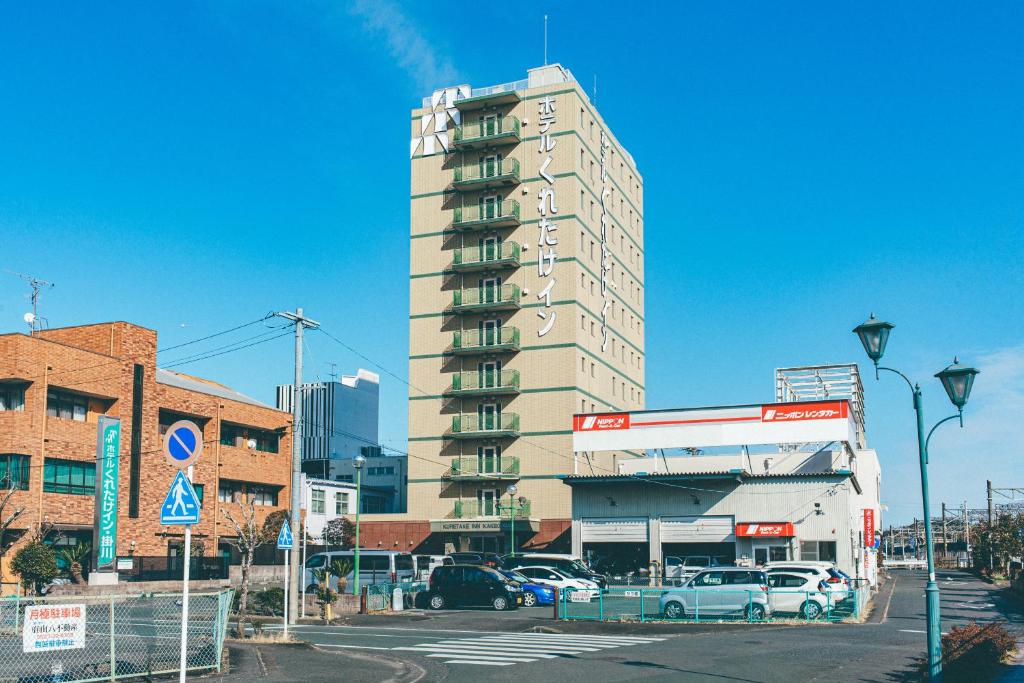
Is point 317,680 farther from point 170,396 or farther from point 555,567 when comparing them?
point 170,396

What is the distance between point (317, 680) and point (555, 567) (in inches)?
1047

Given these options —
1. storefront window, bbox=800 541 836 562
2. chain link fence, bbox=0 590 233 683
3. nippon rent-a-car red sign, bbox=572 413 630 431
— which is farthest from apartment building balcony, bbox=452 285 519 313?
chain link fence, bbox=0 590 233 683

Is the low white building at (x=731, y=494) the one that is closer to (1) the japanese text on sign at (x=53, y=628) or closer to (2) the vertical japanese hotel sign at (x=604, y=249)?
(2) the vertical japanese hotel sign at (x=604, y=249)

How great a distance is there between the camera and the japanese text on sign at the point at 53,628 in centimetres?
1486

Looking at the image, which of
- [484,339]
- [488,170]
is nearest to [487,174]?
[488,170]

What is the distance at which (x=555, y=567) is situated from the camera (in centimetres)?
4409

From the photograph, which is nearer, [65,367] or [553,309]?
[65,367]

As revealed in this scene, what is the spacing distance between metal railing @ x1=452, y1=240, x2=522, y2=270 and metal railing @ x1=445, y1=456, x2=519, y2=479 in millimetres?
13357

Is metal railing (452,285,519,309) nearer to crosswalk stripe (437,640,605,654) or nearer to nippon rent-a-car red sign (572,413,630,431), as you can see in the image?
nippon rent-a-car red sign (572,413,630,431)

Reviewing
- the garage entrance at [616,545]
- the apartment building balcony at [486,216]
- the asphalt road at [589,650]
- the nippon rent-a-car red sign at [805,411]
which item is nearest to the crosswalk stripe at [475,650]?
the asphalt road at [589,650]

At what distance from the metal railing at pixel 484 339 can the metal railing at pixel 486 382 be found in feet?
5.82

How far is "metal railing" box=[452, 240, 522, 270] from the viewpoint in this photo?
228ft

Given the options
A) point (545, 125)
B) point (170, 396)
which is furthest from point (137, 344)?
point (545, 125)

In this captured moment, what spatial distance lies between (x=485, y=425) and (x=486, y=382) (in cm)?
295
